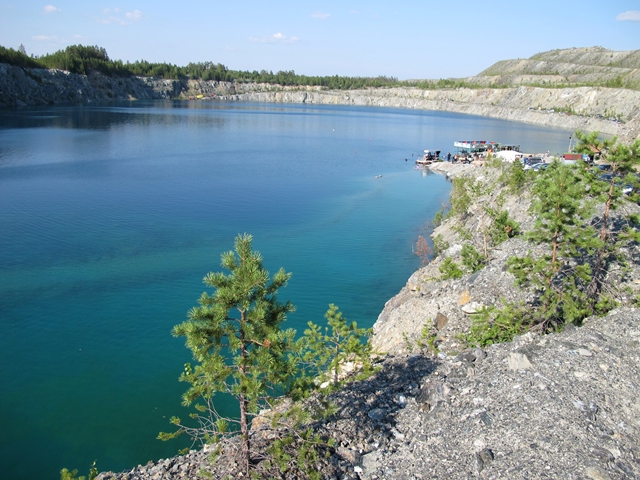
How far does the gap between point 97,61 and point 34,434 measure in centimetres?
19368

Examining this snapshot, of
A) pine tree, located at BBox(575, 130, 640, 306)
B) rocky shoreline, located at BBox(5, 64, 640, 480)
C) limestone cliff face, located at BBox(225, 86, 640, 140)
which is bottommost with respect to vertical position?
rocky shoreline, located at BBox(5, 64, 640, 480)

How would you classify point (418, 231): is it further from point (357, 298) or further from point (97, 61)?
point (97, 61)

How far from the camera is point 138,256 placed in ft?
98.0

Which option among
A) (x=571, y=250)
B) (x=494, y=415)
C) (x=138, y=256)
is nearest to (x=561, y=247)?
(x=571, y=250)

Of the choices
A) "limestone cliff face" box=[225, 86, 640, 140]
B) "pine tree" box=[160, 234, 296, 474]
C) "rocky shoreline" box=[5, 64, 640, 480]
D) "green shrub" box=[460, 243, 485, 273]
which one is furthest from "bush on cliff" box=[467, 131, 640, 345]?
"limestone cliff face" box=[225, 86, 640, 140]

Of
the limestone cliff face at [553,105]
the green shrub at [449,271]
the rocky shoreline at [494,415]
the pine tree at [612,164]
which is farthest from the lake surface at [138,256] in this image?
the limestone cliff face at [553,105]

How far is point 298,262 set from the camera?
1181 inches

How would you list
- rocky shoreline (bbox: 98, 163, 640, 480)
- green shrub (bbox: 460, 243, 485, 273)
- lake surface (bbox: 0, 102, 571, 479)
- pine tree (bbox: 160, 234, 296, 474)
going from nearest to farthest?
pine tree (bbox: 160, 234, 296, 474) < rocky shoreline (bbox: 98, 163, 640, 480) < lake surface (bbox: 0, 102, 571, 479) < green shrub (bbox: 460, 243, 485, 273)

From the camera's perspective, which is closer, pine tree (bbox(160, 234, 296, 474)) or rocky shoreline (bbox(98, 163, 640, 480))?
pine tree (bbox(160, 234, 296, 474))

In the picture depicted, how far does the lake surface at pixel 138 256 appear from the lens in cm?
1674

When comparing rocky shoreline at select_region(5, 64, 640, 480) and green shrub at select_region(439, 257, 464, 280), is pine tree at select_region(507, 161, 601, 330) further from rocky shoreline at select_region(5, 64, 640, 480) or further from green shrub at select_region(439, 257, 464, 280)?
green shrub at select_region(439, 257, 464, 280)

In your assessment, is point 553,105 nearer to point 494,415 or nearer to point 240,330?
point 494,415

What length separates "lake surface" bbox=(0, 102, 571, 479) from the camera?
16738mm

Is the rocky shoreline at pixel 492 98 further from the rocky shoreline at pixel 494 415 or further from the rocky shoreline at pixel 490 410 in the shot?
the rocky shoreline at pixel 494 415
